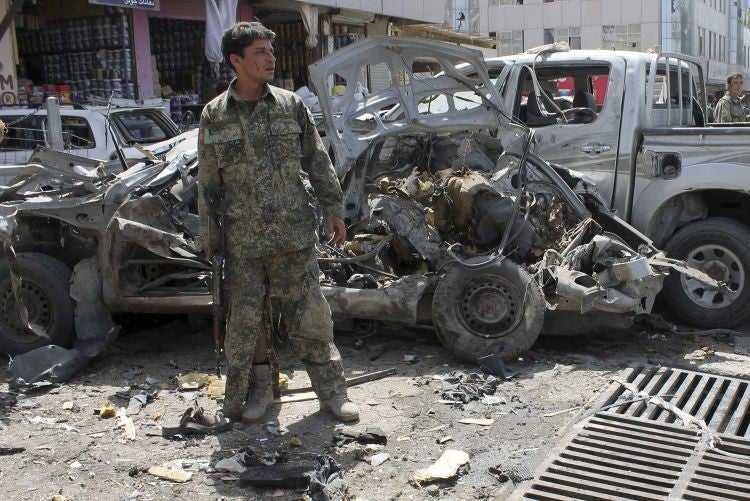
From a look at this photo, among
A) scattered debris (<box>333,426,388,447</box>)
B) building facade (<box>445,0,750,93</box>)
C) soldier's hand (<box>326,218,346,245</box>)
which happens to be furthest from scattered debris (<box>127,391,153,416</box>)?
building facade (<box>445,0,750,93</box>)

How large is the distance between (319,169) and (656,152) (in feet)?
10.4

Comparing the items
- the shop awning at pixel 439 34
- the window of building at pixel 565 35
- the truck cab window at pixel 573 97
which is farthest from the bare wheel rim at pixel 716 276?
the window of building at pixel 565 35

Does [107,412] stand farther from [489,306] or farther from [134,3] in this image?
[134,3]

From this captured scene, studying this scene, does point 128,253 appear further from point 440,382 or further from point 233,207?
point 440,382

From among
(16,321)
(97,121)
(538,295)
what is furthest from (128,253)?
(97,121)

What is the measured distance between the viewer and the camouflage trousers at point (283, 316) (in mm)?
4094

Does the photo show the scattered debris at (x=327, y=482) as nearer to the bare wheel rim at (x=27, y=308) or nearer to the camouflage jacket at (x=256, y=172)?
the camouflage jacket at (x=256, y=172)

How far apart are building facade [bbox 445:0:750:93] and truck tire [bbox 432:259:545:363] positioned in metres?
38.1

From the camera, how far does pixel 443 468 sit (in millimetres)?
3660

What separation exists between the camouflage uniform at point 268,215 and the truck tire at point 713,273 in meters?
3.01

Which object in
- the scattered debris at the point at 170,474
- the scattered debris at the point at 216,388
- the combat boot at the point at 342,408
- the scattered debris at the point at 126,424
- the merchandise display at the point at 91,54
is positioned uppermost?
the merchandise display at the point at 91,54

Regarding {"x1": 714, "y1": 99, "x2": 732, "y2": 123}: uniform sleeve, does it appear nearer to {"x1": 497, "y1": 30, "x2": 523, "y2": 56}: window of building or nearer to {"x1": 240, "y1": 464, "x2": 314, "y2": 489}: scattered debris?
{"x1": 240, "y1": 464, "x2": 314, "y2": 489}: scattered debris

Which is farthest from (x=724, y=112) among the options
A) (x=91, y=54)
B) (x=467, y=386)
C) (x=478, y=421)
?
(x=91, y=54)

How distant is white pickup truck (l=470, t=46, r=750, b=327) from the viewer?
233 inches
